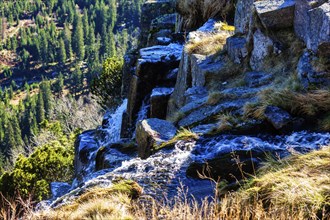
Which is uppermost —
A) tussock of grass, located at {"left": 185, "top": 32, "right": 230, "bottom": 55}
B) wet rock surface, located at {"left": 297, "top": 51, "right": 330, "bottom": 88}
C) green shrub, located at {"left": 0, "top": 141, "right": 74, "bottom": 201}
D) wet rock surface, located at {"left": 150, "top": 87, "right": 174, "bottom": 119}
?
wet rock surface, located at {"left": 297, "top": 51, "right": 330, "bottom": 88}

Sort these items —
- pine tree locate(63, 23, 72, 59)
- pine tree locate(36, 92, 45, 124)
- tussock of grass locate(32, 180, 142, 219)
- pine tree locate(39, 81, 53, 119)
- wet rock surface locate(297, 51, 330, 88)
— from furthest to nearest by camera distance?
pine tree locate(63, 23, 72, 59)
pine tree locate(39, 81, 53, 119)
pine tree locate(36, 92, 45, 124)
wet rock surface locate(297, 51, 330, 88)
tussock of grass locate(32, 180, 142, 219)

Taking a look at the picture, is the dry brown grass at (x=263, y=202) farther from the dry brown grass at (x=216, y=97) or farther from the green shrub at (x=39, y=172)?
the green shrub at (x=39, y=172)

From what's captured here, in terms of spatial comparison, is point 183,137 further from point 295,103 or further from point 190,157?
point 295,103

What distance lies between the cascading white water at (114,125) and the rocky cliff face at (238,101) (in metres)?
4.67

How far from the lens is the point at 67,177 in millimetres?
31016

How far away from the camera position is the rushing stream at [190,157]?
6754mm

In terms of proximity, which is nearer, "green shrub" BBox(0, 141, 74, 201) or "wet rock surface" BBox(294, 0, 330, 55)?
"wet rock surface" BBox(294, 0, 330, 55)

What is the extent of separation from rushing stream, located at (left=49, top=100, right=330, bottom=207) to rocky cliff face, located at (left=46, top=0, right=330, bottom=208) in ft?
0.06

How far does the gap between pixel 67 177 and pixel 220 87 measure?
2195cm

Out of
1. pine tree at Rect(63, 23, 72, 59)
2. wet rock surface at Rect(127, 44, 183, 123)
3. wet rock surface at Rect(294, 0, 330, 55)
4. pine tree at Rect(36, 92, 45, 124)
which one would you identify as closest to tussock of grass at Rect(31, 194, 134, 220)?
wet rock surface at Rect(294, 0, 330, 55)

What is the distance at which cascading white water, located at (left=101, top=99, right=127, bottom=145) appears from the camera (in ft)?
68.6

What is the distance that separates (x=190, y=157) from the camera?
301 inches

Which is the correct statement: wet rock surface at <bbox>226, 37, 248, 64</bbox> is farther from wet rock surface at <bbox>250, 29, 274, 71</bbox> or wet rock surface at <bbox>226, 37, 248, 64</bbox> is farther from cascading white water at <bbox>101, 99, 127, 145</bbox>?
cascading white water at <bbox>101, 99, 127, 145</bbox>

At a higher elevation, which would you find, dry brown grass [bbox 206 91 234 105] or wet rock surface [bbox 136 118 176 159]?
dry brown grass [bbox 206 91 234 105]
